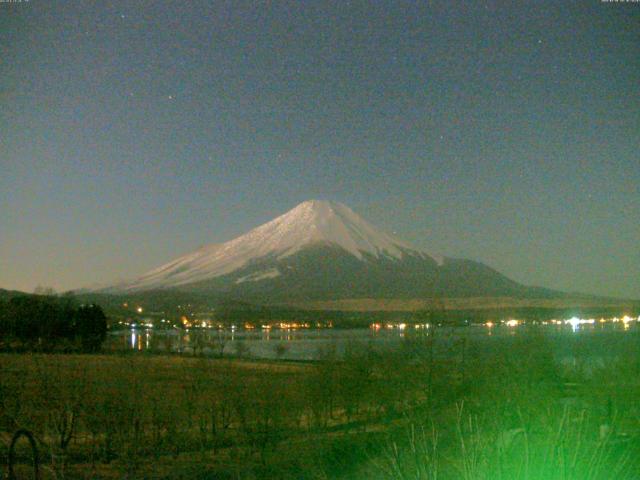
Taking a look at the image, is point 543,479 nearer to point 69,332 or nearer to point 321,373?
point 321,373

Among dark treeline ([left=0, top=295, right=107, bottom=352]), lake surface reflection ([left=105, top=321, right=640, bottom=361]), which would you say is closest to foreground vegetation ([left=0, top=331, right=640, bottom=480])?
lake surface reflection ([left=105, top=321, right=640, bottom=361])

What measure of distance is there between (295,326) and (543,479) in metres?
136

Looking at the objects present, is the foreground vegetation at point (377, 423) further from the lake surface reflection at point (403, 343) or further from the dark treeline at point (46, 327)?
the dark treeline at point (46, 327)

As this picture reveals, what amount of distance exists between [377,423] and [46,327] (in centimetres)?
4442

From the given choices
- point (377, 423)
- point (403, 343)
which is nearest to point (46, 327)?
point (403, 343)

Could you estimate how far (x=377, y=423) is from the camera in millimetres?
17828

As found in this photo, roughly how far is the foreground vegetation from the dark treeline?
27063 mm

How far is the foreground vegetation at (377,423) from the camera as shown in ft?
16.2

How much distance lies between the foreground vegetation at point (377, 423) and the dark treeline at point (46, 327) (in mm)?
27063

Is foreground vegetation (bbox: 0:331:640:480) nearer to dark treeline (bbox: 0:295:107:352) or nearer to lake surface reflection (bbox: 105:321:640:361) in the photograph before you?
lake surface reflection (bbox: 105:321:640:361)

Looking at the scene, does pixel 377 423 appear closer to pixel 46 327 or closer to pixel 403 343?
pixel 403 343

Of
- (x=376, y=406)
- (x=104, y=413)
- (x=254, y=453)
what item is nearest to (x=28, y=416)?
(x=104, y=413)

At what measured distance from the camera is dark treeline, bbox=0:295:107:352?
52688mm

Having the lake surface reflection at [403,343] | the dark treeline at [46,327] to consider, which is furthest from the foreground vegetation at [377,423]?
the dark treeline at [46,327]
